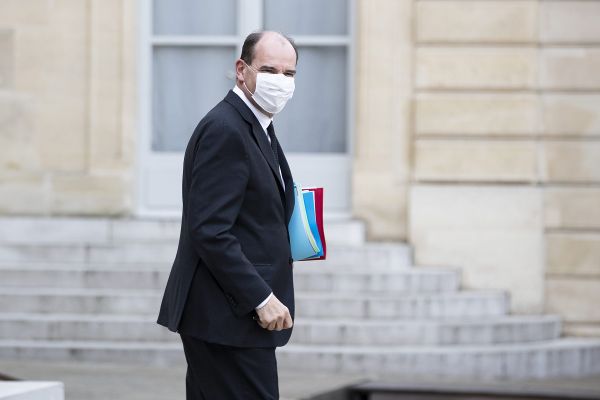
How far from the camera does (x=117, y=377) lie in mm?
8500

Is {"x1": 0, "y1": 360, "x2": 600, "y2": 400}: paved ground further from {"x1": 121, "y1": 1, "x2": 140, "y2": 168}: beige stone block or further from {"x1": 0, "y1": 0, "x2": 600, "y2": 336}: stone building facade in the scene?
{"x1": 121, "y1": 1, "x2": 140, "y2": 168}: beige stone block

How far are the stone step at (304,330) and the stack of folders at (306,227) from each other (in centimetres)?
507

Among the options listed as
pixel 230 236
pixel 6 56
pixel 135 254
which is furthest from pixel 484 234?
pixel 230 236

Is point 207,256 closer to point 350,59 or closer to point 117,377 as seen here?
point 117,377

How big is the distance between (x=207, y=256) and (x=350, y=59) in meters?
7.05

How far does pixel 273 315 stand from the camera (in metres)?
4.08

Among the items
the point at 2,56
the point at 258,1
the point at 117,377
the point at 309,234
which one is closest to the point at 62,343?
the point at 117,377

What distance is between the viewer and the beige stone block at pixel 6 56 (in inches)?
A: 424

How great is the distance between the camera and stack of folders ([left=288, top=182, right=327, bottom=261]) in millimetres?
4395

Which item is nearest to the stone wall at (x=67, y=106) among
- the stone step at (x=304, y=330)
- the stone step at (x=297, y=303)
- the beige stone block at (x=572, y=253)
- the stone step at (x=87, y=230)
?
the stone step at (x=87, y=230)

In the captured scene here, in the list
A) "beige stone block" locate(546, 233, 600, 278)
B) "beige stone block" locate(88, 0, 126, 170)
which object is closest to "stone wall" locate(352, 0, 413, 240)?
"beige stone block" locate(546, 233, 600, 278)

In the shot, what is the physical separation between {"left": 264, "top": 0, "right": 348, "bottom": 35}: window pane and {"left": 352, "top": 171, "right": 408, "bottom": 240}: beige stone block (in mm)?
1214

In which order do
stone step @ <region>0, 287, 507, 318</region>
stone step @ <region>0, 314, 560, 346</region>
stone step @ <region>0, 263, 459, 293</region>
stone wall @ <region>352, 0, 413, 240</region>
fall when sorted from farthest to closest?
stone wall @ <region>352, 0, 413, 240</region> < stone step @ <region>0, 263, 459, 293</region> < stone step @ <region>0, 287, 507, 318</region> < stone step @ <region>0, 314, 560, 346</region>

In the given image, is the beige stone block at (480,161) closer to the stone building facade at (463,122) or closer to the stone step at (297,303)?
the stone building facade at (463,122)
